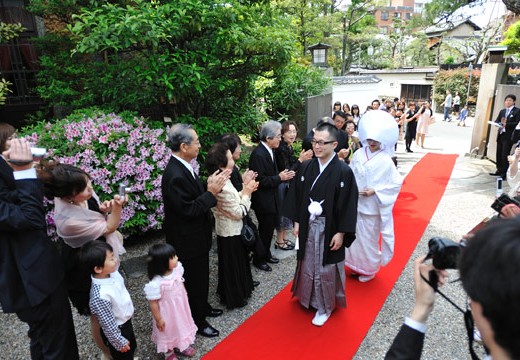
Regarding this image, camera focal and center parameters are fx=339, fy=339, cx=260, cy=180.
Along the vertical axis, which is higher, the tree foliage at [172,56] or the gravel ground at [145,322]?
the tree foliage at [172,56]

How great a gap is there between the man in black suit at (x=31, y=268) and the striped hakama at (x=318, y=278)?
2274mm

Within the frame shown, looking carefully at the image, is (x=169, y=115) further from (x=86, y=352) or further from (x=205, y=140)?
(x=86, y=352)

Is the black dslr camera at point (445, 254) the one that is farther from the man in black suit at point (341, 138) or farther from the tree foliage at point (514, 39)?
the tree foliage at point (514, 39)

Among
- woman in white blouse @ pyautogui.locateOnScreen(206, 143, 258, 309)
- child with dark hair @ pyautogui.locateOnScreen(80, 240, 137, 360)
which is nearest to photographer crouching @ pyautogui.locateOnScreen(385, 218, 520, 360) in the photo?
child with dark hair @ pyautogui.locateOnScreen(80, 240, 137, 360)

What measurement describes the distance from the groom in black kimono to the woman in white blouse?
0.64 m

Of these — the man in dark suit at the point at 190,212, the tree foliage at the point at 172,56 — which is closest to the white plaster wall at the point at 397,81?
the tree foliage at the point at 172,56

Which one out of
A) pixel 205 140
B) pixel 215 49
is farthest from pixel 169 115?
pixel 215 49

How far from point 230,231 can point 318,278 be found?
3.55ft

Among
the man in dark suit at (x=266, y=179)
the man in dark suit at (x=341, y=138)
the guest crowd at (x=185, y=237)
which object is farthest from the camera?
the man in dark suit at (x=341, y=138)

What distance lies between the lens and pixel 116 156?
493 cm

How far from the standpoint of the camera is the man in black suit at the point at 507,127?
8312 mm

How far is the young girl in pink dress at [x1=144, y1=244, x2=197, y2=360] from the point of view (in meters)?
2.92

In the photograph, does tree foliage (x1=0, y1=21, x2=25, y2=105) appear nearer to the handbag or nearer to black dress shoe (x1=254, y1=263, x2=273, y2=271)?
the handbag

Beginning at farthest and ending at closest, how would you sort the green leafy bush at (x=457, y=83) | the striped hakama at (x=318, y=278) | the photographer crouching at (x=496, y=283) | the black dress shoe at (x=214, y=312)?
the green leafy bush at (x=457, y=83)
the black dress shoe at (x=214, y=312)
the striped hakama at (x=318, y=278)
the photographer crouching at (x=496, y=283)
